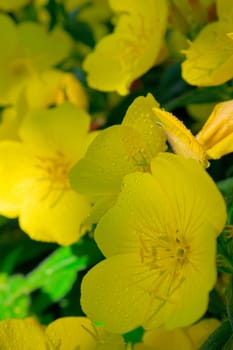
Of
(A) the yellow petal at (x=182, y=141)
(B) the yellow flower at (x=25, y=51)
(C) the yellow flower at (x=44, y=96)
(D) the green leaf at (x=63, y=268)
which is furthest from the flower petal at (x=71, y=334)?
(B) the yellow flower at (x=25, y=51)

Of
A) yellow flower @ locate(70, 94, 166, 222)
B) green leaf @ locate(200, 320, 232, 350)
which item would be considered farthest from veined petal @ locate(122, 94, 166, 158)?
green leaf @ locate(200, 320, 232, 350)

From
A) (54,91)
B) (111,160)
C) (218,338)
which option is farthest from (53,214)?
(218,338)

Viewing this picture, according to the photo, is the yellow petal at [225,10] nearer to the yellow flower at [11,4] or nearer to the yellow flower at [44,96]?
the yellow flower at [44,96]

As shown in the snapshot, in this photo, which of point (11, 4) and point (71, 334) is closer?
point (71, 334)

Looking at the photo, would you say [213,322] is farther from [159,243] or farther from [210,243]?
[210,243]

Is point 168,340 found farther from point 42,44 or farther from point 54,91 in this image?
point 42,44

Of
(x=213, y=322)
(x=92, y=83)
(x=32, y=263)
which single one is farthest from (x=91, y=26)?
(x=213, y=322)

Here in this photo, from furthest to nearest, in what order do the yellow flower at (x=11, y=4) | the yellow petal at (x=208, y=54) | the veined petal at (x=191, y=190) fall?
1. the yellow flower at (x=11, y=4)
2. the yellow petal at (x=208, y=54)
3. the veined petal at (x=191, y=190)
